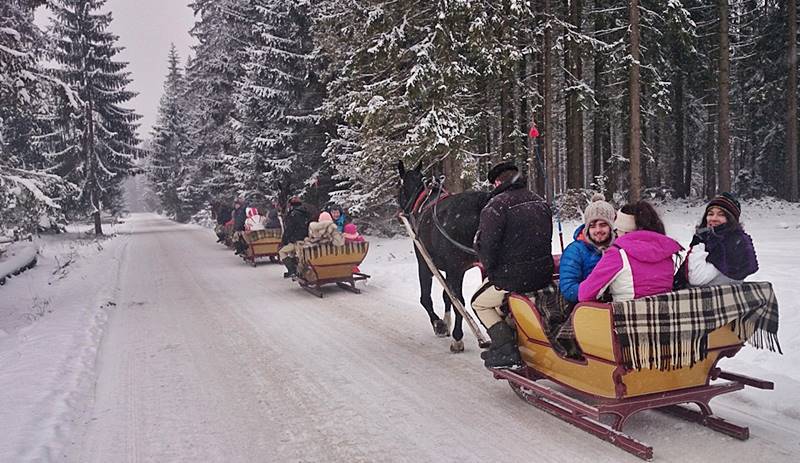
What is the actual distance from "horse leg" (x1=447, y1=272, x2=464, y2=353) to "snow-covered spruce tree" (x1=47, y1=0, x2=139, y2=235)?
2862 cm

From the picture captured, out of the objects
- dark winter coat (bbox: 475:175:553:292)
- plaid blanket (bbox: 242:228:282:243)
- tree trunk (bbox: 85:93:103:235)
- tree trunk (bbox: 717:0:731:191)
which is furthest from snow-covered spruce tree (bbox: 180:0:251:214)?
dark winter coat (bbox: 475:175:553:292)

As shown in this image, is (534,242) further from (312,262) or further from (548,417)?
(312,262)

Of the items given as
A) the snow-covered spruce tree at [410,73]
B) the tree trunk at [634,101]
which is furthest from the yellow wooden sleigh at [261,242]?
the tree trunk at [634,101]

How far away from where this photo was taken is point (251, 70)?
20891mm

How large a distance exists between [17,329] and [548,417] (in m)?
8.03

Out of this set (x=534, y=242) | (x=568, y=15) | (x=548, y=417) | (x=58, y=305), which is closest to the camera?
(x=548, y=417)

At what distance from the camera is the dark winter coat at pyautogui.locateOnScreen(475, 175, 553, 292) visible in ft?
15.1

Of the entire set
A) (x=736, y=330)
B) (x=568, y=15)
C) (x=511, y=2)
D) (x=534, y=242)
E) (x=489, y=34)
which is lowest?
(x=736, y=330)

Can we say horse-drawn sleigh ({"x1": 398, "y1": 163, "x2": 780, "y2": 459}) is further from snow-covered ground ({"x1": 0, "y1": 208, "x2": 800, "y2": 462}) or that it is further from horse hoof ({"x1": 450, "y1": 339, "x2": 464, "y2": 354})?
horse hoof ({"x1": 450, "y1": 339, "x2": 464, "y2": 354})

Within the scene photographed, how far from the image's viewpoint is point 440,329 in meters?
6.88

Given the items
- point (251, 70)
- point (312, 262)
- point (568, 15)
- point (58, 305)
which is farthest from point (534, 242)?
point (251, 70)

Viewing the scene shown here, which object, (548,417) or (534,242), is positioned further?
(534,242)

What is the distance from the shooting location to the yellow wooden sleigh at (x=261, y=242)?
15.8 meters

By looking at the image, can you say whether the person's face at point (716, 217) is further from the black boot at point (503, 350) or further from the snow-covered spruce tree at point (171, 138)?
the snow-covered spruce tree at point (171, 138)
